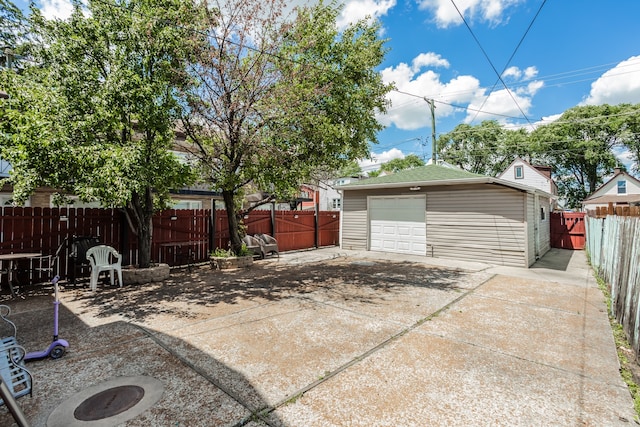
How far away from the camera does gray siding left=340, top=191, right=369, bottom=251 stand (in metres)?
12.7

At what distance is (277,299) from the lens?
5637mm

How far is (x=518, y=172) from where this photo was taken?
1072 inches

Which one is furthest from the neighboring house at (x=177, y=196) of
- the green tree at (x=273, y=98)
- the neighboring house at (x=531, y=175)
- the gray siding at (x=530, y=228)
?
the neighboring house at (x=531, y=175)

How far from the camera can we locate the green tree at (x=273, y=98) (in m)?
7.19

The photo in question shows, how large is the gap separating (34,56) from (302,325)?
7.53 metres

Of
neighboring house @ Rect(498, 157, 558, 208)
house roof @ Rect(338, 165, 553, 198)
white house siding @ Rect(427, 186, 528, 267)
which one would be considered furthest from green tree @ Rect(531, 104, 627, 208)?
white house siding @ Rect(427, 186, 528, 267)

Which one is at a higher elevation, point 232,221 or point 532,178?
point 532,178

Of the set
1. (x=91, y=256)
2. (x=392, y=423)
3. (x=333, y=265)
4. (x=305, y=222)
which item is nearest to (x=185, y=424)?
(x=392, y=423)

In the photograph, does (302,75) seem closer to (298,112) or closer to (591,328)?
(298,112)

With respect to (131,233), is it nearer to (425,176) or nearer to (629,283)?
(425,176)

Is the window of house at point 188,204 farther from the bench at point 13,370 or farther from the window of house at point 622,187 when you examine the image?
the window of house at point 622,187

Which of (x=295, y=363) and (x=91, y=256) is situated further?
(x=91, y=256)

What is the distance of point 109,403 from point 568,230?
17.7m

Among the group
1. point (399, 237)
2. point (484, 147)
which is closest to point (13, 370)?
point (399, 237)
